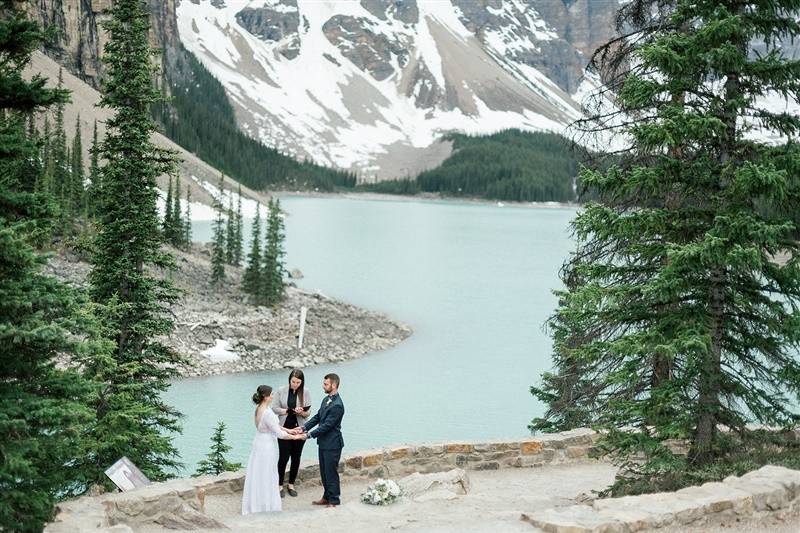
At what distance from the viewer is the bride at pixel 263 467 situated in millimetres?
10266

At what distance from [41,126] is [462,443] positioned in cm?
8819

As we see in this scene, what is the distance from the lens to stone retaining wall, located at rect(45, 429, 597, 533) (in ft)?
29.0

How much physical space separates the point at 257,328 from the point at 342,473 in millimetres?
26593

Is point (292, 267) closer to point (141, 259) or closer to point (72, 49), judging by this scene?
point (141, 259)

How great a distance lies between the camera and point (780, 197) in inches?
348

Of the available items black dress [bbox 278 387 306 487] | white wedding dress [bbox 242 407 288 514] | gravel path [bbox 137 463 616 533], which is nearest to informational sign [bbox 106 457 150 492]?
gravel path [bbox 137 463 616 533]

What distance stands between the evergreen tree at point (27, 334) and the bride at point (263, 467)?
2.32 metres

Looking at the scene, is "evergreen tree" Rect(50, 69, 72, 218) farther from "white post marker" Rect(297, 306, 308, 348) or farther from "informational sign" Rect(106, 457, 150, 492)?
"informational sign" Rect(106, 457, 150, 492)

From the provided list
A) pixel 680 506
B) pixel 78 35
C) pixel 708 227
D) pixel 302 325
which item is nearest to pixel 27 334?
pixel 680 506

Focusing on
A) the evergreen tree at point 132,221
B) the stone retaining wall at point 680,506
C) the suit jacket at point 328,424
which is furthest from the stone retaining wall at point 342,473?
the evergreen tree at point 132,221

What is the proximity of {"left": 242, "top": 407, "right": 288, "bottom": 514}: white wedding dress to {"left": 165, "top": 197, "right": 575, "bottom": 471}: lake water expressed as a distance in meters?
6.00

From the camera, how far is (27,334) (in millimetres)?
7508

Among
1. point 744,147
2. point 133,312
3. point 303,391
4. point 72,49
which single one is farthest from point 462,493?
point 72,49

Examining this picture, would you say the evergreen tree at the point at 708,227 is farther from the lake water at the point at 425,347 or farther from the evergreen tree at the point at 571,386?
the lake water at the point at 425,347
